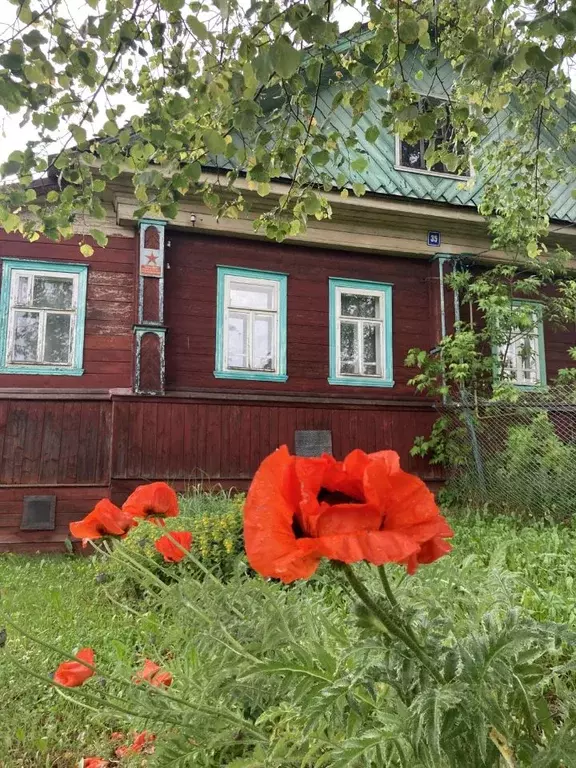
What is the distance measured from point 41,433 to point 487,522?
5257 mm

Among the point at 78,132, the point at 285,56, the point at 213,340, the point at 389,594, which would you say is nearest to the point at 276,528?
the point at 389,594

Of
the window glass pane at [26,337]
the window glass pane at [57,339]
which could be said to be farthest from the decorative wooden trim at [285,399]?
the window glass pane at [26,337]

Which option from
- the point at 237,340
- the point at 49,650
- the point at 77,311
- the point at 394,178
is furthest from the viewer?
the point at 394,178

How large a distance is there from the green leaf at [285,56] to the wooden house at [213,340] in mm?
5542

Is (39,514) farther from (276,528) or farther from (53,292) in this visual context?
(276,528)

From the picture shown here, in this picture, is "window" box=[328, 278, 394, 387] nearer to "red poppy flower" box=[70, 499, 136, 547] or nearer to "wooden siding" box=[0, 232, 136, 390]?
"wooden siding" box=[0, 232, 136, 390]

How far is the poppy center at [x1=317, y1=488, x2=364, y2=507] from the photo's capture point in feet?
2.34

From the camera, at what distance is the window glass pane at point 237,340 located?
7.81 metres

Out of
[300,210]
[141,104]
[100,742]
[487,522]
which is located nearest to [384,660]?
[100,742]

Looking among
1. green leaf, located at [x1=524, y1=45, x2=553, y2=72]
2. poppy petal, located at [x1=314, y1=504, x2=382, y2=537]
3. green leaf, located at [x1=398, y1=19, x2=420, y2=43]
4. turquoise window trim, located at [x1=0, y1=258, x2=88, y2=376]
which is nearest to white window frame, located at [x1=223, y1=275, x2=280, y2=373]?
turquoise window trim, located at [x1=0, y1=258, x2=88, y2=376]

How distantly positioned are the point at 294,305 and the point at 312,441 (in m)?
2.02

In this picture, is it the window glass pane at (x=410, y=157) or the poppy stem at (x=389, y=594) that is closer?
the poppy stem at (x=389, y=594)

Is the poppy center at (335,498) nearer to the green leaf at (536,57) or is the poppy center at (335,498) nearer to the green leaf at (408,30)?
the green leaf at (536,57)

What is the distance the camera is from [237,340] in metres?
7.88
